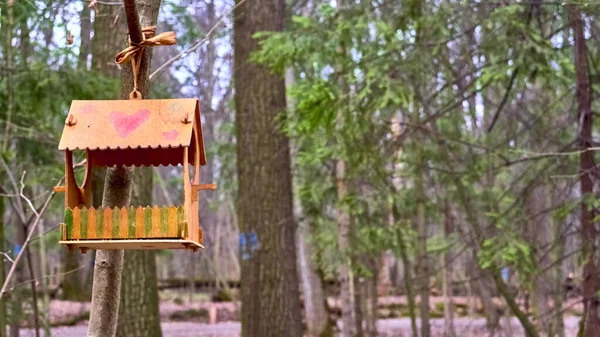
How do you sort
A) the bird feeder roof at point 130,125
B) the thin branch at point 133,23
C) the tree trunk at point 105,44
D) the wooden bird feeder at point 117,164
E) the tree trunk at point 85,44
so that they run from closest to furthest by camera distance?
the thin branch at point 133,23
the wooden bird feeder at point 117,164
the bird feeder roof at point 130,125
the tree trunk at point 105,44
the tree trunk at point 85,44

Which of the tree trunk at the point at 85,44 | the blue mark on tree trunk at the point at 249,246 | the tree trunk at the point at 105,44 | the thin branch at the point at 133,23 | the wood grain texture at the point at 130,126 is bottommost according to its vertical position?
the blue mark on tree trunk at the point at 249,246

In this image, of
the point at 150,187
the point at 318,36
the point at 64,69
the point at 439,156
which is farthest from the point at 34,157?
the point at 439,156

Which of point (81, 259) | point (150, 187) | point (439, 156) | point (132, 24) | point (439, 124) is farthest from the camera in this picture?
point (81, 259)

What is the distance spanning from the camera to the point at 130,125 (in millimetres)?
2791

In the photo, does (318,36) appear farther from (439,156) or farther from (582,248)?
(582,248)

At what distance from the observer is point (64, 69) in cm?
739

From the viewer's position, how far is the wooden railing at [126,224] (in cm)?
266

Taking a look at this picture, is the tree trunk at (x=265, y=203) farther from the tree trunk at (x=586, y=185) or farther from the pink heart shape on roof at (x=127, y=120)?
the pink heart shape on roof at (x=127, y=120)

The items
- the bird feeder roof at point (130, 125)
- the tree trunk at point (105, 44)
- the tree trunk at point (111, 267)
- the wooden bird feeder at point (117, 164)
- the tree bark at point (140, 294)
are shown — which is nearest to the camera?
the wooden bird feeder at point (117, 164)

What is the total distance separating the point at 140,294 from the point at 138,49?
4.77 metres

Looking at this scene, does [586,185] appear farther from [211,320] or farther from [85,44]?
[211,320]

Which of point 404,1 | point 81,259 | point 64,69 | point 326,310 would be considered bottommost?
point 326,310

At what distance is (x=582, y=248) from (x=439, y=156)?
329cm

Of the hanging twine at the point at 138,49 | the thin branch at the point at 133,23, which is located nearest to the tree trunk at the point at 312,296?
the hanging twine at the point at 138,49
